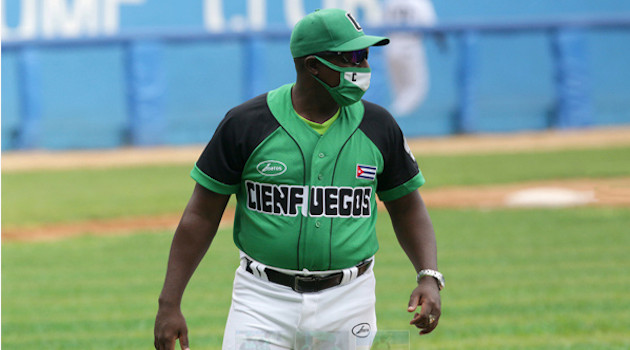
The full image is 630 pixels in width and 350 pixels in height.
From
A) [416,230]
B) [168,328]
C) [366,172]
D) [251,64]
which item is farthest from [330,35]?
[251,64]

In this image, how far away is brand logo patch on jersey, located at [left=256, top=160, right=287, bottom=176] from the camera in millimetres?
→ 3471

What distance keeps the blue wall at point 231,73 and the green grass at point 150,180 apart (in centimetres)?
439

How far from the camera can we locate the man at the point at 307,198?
3461 mm

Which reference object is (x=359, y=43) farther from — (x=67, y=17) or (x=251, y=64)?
(x=67, y=17)

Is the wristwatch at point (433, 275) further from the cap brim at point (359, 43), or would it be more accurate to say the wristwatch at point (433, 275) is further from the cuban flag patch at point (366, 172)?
the cap brim at point (359, 43)

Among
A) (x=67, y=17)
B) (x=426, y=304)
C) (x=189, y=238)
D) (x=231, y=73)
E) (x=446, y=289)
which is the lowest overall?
(x=231, y=73)

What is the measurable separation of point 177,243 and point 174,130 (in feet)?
72.2

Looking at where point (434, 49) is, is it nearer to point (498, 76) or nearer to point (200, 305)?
point (498, 76)

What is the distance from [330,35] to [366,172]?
46 centimetres

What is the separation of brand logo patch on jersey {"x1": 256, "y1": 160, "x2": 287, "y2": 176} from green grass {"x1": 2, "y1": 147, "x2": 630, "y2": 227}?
11.8m

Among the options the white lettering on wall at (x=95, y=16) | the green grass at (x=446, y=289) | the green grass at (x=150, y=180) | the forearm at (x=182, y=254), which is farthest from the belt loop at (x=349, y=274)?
the white lettering on wall at (x=95, y=16)

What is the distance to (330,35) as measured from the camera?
3455 millimetres

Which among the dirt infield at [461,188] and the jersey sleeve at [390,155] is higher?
the jersey sleeve at [390,155]

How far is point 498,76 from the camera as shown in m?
26.8
